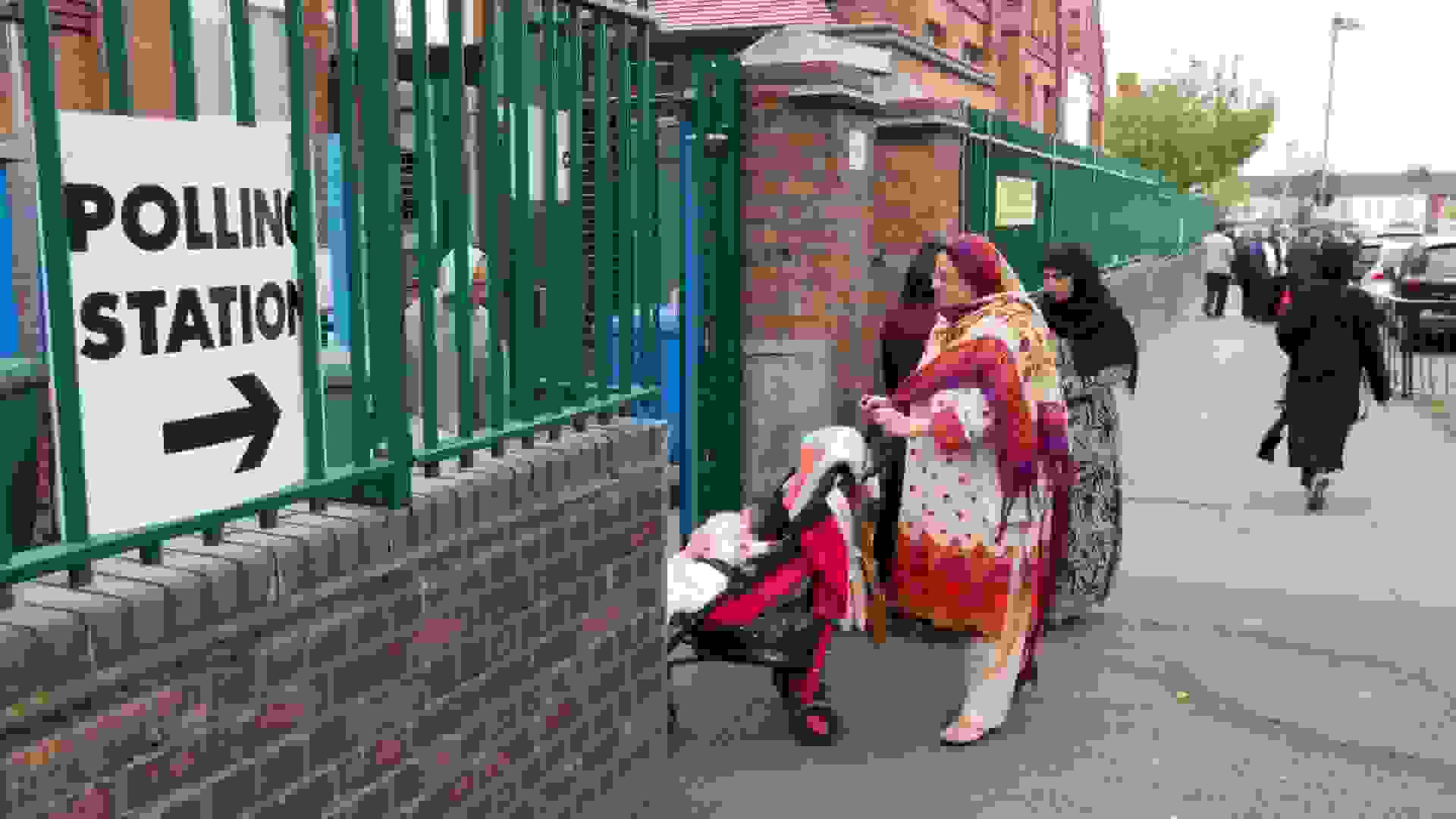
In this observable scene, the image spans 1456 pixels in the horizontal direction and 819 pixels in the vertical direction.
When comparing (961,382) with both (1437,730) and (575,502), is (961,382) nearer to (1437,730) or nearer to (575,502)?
(575,502)

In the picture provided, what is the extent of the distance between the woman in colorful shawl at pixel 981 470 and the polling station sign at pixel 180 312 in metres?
2.63

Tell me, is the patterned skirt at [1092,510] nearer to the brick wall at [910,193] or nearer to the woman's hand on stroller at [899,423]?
the woman's hand on stroller at [899,423]

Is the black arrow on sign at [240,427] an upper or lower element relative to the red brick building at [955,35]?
lower

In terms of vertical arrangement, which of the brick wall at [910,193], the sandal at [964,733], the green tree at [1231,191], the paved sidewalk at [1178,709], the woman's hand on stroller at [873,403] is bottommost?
the paved sidewalk at [1178,709]

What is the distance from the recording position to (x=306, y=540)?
2.65m

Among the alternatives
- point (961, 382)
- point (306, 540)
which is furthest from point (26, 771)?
point (961, 382)

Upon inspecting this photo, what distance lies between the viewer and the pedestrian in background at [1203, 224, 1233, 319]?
25.3m

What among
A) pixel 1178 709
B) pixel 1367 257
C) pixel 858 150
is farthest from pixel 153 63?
pixel 1367 257

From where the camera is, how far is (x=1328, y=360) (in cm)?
911

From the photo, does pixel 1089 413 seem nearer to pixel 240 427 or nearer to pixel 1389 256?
pixel 240 427

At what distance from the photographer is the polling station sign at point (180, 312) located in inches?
84.6

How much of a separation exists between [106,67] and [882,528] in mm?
3506

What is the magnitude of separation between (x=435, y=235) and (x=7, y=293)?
3.11 feet

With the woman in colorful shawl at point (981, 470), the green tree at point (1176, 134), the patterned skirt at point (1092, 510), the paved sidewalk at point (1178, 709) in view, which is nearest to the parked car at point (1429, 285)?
the paved sidewalk at point (1178, 709)
